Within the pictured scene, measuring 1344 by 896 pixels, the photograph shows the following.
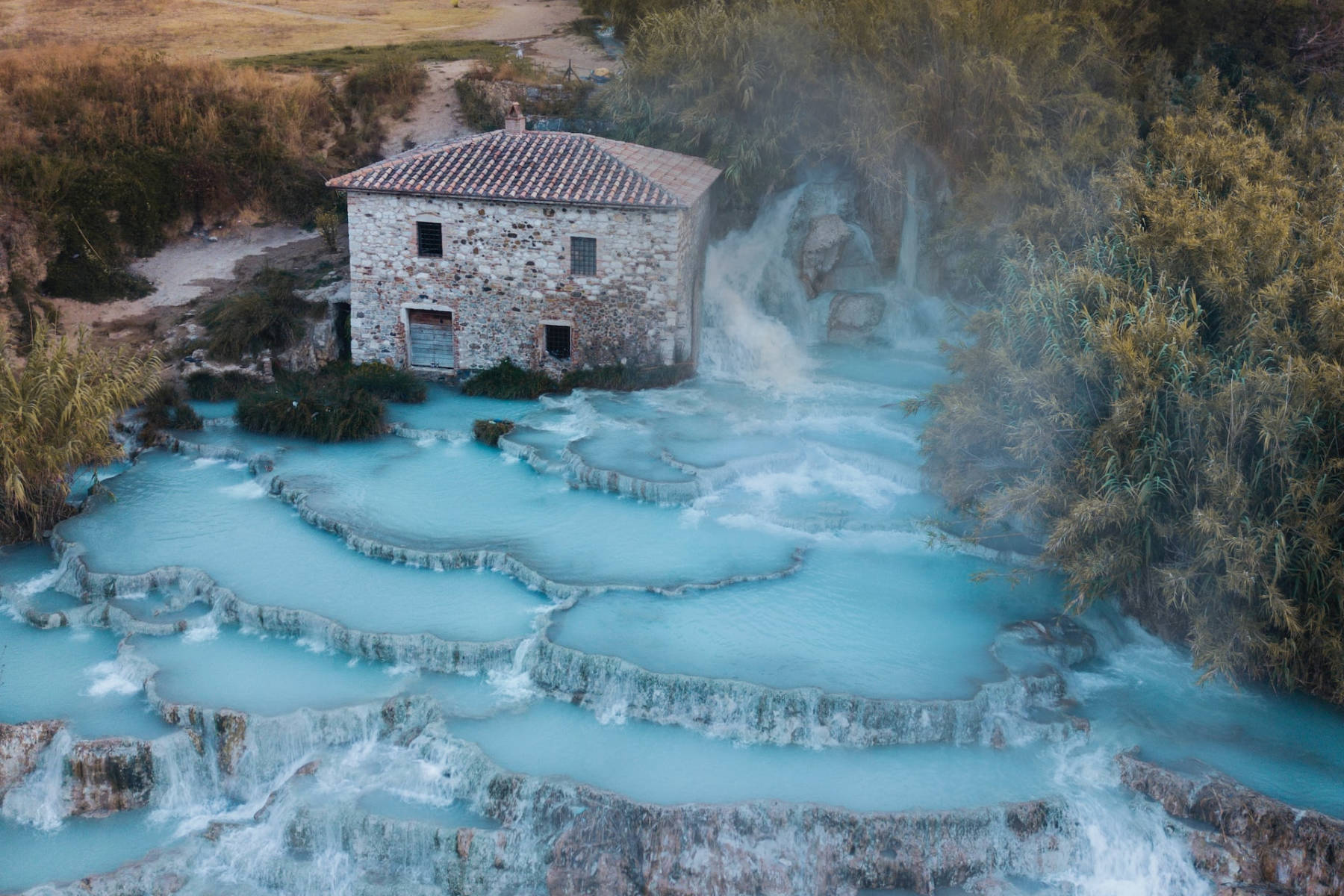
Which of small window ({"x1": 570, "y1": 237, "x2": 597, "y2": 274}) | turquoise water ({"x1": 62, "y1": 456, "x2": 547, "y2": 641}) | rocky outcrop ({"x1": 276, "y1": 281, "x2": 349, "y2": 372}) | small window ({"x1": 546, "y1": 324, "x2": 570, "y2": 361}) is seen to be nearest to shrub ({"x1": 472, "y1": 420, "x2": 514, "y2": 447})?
small window ({"x1": 546, "y1": 324, "x2": 570, "y2": 361})

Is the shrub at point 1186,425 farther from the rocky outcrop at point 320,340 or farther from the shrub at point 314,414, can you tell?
the rocky outcrop at point 320,340

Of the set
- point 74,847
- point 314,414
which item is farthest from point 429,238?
point 74,847

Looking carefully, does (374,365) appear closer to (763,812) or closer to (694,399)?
(694,399)

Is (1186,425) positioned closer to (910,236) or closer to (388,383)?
(910,236)

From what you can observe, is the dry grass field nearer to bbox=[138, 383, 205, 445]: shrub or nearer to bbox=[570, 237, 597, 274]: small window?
bbox=[138, 383, 205, 445]: shrub

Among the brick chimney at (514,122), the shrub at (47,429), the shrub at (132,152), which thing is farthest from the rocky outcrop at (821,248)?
the shrub at (47,429)

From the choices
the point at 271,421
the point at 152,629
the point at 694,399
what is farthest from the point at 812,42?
the point at 152,629
